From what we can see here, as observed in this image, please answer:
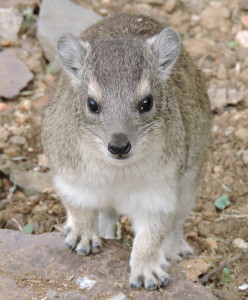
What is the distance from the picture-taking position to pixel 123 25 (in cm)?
701

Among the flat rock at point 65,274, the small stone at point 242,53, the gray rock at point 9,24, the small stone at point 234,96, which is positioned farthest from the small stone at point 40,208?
the small stone at point 242,53

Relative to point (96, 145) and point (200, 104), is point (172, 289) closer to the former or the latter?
point (96, 145)

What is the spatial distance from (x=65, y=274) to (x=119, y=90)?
184 cm

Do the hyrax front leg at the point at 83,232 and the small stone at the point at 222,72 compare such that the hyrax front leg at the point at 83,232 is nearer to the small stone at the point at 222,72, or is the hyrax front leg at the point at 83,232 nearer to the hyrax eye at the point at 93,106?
the hyrax eye at the point at 93,106

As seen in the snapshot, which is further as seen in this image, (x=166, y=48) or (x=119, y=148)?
(x=166, y=48)

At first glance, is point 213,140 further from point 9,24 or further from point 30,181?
point 9,24

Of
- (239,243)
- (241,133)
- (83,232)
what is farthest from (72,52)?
(241,133)

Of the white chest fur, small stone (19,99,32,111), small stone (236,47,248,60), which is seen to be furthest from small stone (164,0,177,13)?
the white chest fur

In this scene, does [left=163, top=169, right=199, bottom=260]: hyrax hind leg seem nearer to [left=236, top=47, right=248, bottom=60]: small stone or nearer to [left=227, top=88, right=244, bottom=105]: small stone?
[left=227, top=88, right=244, bottom=105]: small stone

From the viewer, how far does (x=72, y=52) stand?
6.17 m

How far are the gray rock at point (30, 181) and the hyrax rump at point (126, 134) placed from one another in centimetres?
147

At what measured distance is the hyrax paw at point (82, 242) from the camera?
655 centimetres

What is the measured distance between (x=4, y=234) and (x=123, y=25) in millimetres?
2456

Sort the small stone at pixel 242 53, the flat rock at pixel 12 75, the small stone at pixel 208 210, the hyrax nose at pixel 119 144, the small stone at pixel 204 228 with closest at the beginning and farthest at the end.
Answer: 1. the hyrax nose at pixel 119 144
2. the small stone at pixel 204 228
3. the small stone at pixel 208 210
4. the flat rock at pixel 12 75
5. the small stone at pixel 242 53
